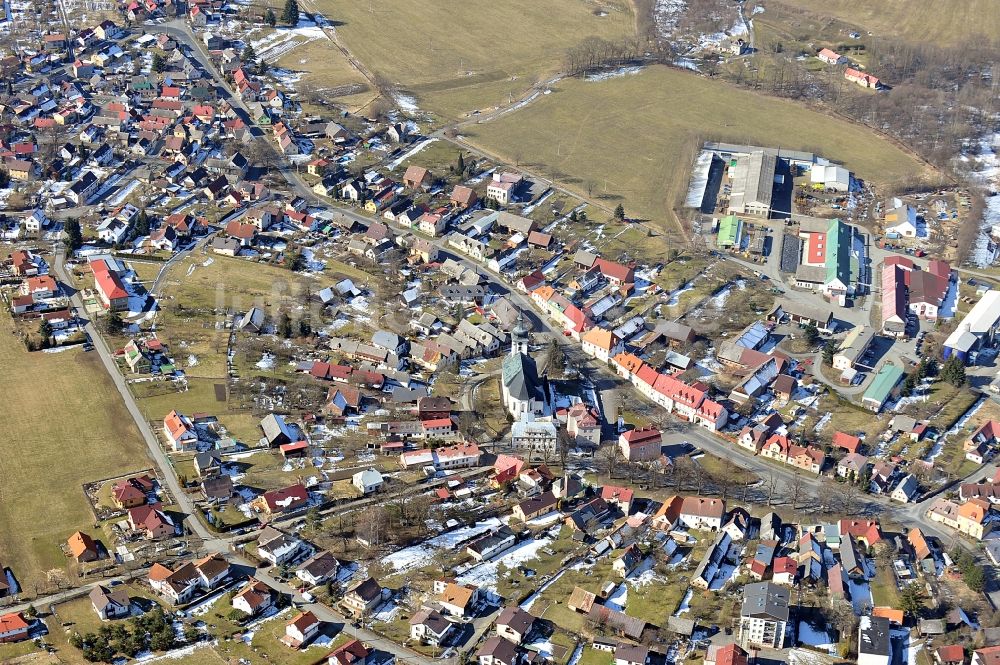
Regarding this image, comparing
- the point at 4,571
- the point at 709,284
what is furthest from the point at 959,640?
the point at 4,571

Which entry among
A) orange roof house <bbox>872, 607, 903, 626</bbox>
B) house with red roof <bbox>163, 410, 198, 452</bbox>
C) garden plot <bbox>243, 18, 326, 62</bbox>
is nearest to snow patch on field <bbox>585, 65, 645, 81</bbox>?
garden plot <bbox>243, 18, 326, 62</bbox>

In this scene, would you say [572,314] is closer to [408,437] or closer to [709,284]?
[709,284]

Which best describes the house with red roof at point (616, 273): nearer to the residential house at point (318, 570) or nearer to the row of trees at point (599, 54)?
the residential house at point (318, 570)

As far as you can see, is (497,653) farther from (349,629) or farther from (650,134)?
(650,134)

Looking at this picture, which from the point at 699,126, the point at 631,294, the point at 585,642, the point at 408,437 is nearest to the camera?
the point at 585,642

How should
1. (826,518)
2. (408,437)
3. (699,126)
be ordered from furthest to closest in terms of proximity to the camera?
(699,126) < (408,437) < (826,518)

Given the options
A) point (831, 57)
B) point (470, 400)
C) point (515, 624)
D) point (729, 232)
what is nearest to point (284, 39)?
point (729, 232)

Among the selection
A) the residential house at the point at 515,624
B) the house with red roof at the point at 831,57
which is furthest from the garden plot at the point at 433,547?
the house with red roof at the point at 831,57
